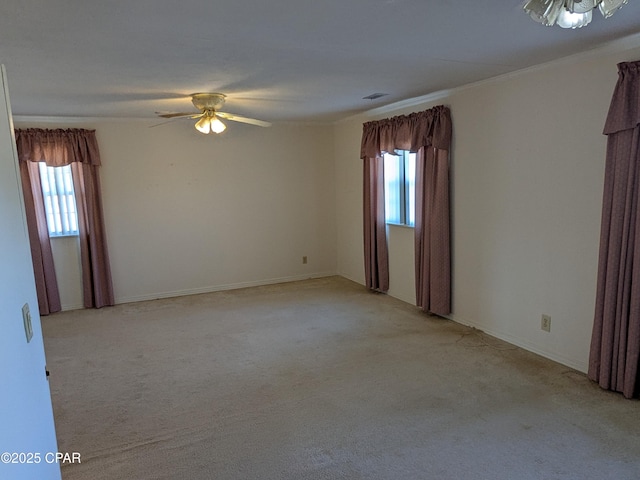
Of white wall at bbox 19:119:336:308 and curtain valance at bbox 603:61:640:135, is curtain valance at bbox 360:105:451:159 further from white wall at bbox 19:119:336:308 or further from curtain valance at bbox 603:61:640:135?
curtain valance at bbox 603:61:640:135

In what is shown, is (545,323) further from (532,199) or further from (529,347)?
(532,199)

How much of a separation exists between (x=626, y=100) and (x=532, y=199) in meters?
0.97

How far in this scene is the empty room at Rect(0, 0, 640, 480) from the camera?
209 centimetres

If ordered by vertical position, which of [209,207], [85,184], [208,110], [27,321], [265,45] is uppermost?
[265,45]

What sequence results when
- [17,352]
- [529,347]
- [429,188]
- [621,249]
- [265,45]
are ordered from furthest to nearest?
[429,188]
[529,347]
[621,249]
[265,45]
[17,352]

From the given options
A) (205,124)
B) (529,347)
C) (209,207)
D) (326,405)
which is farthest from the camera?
(209,207)

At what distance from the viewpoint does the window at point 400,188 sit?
4.78 meters

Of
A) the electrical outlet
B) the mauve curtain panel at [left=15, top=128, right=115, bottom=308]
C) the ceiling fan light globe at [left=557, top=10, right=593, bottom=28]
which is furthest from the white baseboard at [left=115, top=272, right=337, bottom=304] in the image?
the ceiling fan light globe at [left=557, top=10, right=593, bottom=28]

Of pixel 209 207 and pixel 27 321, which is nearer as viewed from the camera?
pixel 27 321

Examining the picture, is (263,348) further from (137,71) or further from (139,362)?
(137,71)

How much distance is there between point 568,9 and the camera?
1.46 metres

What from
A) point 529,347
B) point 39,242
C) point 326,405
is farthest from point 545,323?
point 39,242

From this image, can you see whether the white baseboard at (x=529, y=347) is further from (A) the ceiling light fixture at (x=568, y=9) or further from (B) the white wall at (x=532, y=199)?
(A) the ceiling light fixture at (x=568, y=9)

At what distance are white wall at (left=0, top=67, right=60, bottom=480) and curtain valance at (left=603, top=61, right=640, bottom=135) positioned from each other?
3.09m
